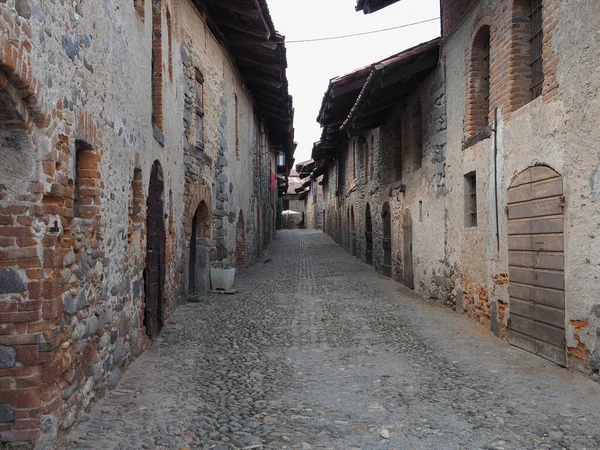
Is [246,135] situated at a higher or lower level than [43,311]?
higher

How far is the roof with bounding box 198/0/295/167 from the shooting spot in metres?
9.05

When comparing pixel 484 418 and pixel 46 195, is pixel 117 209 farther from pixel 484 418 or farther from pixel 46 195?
pixel 484 418

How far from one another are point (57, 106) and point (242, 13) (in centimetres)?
676

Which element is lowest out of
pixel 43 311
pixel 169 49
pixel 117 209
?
pixel 43 311

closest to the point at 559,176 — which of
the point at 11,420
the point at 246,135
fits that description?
the point at 11,420

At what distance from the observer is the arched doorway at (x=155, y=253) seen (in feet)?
18.7

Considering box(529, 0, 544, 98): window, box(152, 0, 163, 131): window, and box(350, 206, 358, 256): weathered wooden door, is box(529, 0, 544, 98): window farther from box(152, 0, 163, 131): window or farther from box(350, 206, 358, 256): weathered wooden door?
box(350, 206, 358, 256): weathered wooden door

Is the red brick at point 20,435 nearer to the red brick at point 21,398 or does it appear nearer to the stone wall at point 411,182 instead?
the red brick at point 21,398

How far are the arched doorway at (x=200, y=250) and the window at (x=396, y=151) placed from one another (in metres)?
4.92

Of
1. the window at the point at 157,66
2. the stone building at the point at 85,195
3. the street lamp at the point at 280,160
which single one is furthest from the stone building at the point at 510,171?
the street lamp at the point at 280,160

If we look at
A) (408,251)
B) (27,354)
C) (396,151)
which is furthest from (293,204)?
(27,354)

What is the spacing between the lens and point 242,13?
29.8 feet

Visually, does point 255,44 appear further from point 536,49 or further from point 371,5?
point 536,49

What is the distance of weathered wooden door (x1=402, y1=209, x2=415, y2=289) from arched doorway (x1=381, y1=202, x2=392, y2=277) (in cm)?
145
